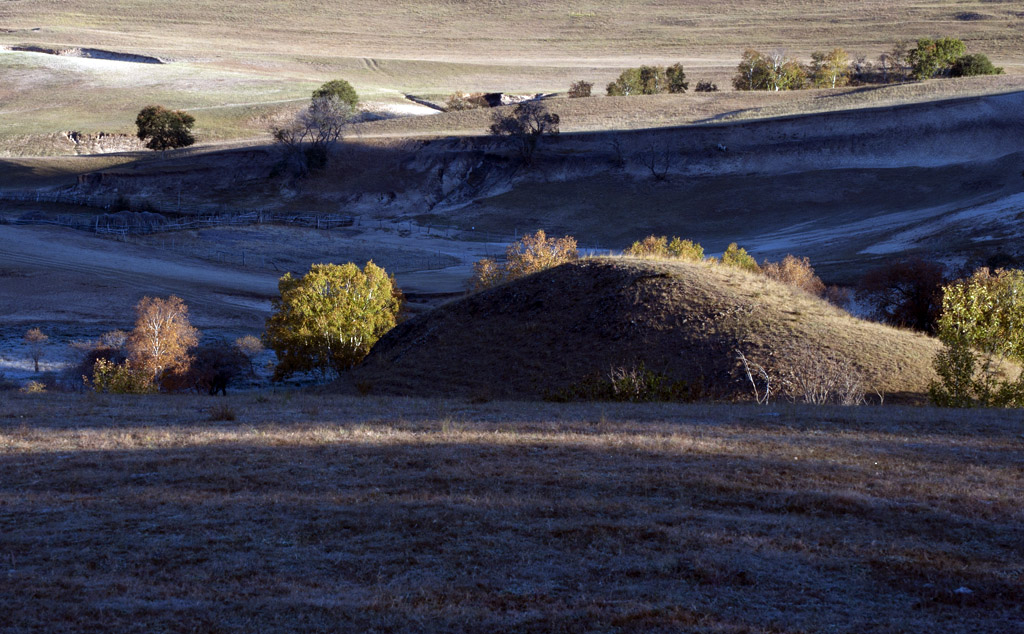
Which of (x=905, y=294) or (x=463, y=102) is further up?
(x=463, y=102)

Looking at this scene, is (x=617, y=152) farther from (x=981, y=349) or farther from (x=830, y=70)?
(x=981, y=349)

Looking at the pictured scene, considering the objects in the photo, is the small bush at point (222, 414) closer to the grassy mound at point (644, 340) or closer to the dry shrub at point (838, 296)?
the grassy mound at point (644, 340)

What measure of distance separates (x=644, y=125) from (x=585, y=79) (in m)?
40.0

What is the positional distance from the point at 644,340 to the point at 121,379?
1679 centimetres

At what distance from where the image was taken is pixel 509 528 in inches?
309

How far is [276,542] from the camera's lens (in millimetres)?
7547

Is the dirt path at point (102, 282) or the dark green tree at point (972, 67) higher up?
the dark green tree at point (972, 67)

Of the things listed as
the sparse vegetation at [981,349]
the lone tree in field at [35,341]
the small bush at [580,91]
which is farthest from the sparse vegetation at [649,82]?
the sparse vegetation at [981,349]

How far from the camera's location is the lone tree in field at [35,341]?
35.9 meters

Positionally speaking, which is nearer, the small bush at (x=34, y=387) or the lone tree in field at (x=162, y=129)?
the small bush at (x=34, y=387)

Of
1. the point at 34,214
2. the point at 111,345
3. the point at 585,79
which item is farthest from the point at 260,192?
the point at 585,79

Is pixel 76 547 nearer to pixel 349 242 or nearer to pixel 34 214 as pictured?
pixel 349 242

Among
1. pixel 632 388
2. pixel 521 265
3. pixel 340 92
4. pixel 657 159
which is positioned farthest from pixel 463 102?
pixel 632 388

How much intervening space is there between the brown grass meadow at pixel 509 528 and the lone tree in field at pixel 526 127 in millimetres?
66007
